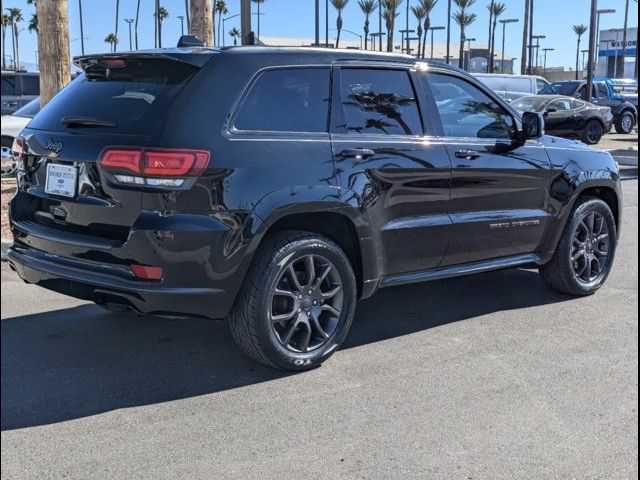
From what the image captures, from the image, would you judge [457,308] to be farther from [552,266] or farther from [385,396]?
[385,396]

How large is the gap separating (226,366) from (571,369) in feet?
6.44

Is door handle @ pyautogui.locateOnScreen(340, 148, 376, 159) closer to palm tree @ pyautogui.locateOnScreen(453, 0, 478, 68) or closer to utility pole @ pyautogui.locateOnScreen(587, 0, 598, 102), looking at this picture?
utility pole @ pyautogui.locateOnScreen(587, 0, 598, 102)

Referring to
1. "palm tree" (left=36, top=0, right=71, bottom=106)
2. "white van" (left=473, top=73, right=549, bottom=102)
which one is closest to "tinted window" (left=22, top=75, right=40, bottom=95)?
"palm tree" (left=36, top=0, right=71, bottom=106)

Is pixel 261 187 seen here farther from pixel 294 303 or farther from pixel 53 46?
pixel 53 46

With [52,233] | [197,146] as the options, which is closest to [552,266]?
[197,146]

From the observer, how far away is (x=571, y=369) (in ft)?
14.2

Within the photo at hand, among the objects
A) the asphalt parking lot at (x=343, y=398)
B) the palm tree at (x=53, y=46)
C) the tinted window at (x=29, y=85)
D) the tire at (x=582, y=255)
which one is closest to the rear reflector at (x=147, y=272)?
the asphalt parking lot at (x=343, y=398)

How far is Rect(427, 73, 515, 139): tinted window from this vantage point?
497 centimetres

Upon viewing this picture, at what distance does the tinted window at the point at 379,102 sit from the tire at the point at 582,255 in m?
1.72

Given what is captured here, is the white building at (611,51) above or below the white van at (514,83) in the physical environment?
above

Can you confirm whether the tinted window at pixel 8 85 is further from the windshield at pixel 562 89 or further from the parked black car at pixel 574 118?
the windshield at pixel 562 89

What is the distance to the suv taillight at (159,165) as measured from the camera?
369 centimetres

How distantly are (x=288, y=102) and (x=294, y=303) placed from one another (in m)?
1.12

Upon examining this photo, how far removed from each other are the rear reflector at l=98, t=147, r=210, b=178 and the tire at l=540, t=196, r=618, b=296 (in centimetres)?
314
